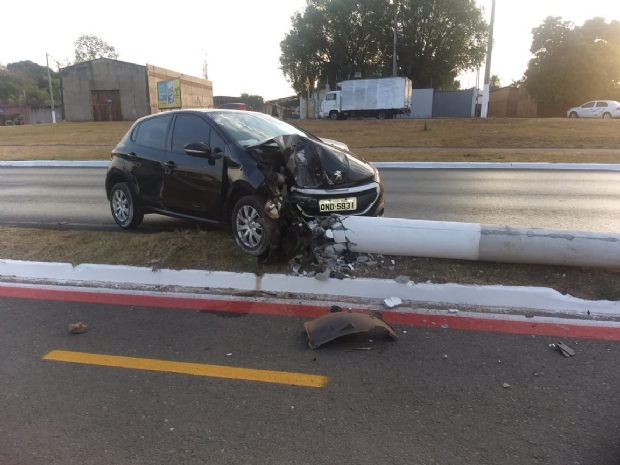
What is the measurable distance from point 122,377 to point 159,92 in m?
46.9

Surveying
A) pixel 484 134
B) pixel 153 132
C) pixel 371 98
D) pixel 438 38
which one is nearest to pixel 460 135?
pixel 484 134

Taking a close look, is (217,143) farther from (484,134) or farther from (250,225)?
(484,134)

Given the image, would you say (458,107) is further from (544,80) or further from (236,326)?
(236,326)

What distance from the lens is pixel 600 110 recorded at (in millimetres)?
34969

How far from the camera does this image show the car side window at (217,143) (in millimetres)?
5836

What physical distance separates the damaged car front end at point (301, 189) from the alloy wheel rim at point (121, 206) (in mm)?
2473

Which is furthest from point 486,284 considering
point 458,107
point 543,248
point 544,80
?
point 544,80

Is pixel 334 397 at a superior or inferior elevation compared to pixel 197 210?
inferior

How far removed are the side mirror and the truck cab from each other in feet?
121

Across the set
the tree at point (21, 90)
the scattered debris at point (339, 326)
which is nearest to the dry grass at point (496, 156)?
the scattered debris at point (339, 326)

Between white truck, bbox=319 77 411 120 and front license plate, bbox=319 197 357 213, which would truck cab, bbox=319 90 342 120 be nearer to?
white truck, bbox=319 77 411 120

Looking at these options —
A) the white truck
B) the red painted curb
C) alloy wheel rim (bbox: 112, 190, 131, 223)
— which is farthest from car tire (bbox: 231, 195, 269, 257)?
the white truck

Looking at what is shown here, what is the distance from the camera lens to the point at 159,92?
46.5 meters

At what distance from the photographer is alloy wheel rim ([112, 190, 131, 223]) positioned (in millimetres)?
7266
